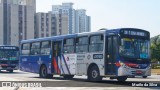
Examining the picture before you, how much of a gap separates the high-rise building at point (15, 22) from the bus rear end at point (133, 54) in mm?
106834

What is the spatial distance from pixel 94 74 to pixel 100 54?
4.11 ft

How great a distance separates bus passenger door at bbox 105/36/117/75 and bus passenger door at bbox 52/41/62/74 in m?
5.85

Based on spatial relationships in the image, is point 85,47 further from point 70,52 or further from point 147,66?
point 147,66

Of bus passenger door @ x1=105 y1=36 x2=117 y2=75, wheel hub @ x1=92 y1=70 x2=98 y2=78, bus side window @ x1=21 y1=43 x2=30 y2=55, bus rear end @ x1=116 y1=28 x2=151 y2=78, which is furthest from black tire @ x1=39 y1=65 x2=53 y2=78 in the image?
bus rear end @ x1=116 y1=28 x2=151 y2=78

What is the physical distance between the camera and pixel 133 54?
2069 centimetres

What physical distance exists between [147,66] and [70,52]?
592cm

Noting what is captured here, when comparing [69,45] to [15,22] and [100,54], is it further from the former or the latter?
[15,22]

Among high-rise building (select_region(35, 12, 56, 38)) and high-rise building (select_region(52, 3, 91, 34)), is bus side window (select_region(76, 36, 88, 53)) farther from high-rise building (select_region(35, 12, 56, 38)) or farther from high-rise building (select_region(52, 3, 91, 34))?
high-rise building (select_region(52, 3, 91, 34))

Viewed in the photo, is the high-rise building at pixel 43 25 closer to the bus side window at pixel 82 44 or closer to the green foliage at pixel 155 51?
the green foliage at pixel 155 51

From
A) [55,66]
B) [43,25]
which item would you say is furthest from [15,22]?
[55,66]

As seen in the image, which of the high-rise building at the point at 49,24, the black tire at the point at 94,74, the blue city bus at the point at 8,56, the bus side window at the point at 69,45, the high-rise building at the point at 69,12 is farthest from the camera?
the high-rise building at the point at 69,12

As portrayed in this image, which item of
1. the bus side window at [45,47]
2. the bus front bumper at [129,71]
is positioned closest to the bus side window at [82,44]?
the bus front bumper at [129,71]

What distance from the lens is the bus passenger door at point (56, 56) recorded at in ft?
87.6

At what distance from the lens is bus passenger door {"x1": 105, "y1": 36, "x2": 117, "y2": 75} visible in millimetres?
20828
